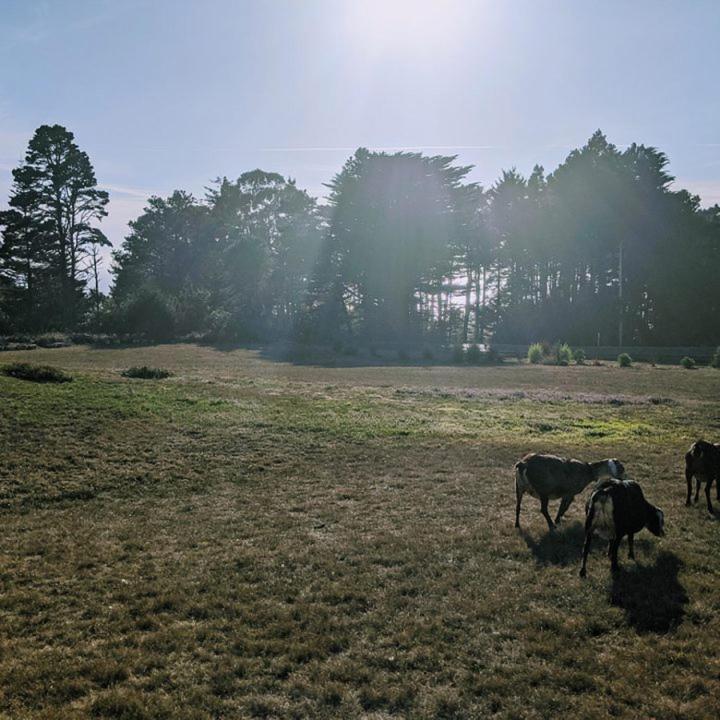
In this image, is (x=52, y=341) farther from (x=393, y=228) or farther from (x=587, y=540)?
(x=587, y=540)

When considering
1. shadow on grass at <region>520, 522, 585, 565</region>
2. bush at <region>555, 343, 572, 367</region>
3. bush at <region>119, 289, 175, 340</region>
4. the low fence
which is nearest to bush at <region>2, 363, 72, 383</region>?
shadow on grass at <region>520, 522, 585, 565</region>

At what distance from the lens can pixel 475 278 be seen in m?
60.4

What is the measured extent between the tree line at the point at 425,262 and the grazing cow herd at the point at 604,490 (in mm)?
42798

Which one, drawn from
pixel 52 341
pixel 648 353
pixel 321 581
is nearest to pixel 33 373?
pixel 321 581

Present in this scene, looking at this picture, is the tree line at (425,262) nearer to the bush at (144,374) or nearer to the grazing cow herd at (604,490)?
the bush at (144,374)

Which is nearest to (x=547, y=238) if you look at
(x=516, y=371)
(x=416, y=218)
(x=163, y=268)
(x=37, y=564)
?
(x=416, y=218)

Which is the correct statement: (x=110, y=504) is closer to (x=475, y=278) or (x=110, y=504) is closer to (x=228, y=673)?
(x=228, y=673)

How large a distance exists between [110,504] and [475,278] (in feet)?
182

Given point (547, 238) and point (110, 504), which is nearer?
point (110, 504)

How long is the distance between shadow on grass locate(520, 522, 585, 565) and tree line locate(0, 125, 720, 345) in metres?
43.2

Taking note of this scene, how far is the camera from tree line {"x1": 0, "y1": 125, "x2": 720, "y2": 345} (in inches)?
2013

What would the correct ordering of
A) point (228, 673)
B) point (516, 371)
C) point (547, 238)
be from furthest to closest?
point (547, 238) < point (516, 371) < point (228, 673)

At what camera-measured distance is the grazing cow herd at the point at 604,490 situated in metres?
5.82

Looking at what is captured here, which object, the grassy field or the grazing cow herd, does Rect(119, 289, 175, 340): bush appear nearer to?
the grassy field
